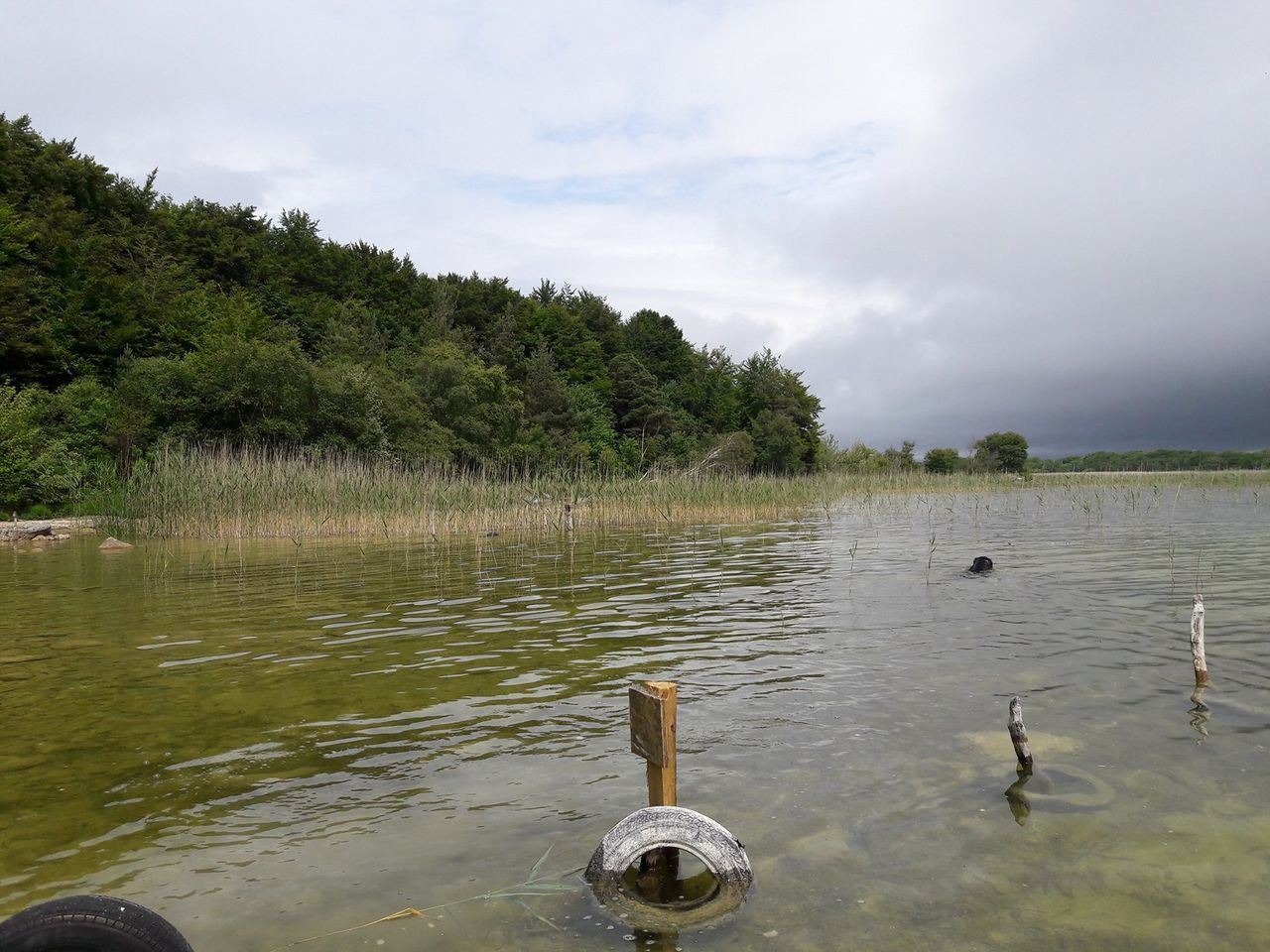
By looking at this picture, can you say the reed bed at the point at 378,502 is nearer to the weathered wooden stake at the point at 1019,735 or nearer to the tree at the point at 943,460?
the weathered wooden stake at the point at 1019,735

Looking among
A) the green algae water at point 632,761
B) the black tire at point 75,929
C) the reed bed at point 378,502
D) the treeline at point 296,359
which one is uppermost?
the treeline at point 296,359

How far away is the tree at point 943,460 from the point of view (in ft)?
181

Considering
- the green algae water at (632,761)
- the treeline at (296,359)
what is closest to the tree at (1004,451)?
the treeline at (296,359)

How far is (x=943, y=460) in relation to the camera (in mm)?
55438

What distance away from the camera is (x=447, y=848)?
11.2ft

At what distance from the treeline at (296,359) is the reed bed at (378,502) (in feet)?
9.14

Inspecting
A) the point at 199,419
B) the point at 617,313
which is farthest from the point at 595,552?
the point at 617,313

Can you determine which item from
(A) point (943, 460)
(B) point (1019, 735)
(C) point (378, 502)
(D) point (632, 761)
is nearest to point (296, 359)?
(C) point (378, 502)

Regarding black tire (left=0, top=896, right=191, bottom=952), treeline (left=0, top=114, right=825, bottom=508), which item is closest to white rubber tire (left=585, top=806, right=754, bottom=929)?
black tire (left=0, top=896, right=191, bottom=952)

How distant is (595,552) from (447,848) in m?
11.2

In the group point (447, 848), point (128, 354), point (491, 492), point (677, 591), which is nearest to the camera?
point (447, 848)

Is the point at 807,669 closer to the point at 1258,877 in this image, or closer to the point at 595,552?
the point at 1258,877

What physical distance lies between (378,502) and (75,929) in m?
16.3

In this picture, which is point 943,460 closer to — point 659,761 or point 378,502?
point 378,502
